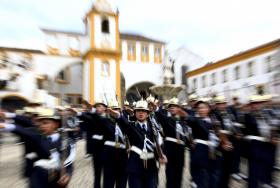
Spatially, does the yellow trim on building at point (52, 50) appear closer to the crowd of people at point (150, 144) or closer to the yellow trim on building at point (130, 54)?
the yellow trim on building at point (130, 54)

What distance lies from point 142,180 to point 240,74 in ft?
98.1

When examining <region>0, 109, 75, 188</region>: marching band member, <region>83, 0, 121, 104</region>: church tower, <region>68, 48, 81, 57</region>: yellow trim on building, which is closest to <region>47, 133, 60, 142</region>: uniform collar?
<region>0, 109, 75, 188</region>: marching band member

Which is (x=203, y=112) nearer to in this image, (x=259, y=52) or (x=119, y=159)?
(x=119, y=159)

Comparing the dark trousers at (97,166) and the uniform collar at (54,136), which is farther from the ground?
the uniform collar at (54,136)

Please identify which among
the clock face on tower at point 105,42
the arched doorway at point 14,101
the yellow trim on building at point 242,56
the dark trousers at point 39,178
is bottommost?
the dark trousers at point 39,178

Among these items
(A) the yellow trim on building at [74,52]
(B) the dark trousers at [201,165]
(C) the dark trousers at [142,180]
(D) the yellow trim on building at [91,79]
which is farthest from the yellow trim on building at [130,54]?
(C) the dark trousers at [142,180]

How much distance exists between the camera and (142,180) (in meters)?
4.73

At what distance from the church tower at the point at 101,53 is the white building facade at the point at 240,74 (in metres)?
8.70

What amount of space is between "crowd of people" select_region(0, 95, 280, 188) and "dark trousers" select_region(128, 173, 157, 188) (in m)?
0.01

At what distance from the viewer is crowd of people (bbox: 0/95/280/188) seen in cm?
407

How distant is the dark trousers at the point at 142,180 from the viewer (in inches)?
183

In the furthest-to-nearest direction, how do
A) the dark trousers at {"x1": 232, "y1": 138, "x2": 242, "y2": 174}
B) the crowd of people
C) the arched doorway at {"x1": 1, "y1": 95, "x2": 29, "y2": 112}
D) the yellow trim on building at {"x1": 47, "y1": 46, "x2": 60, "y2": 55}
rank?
the yellow trim on building at {"x1": 47, "y1": 46, "x2": 60, "y2": 55}, the arched doorway at {"x1": 1, "y1": 95, "x2": 29, "y2": 112}, the dark trousers at {"x1": 232, "y1": 138, "x2": 242, "y2": 174}, the crowd of people

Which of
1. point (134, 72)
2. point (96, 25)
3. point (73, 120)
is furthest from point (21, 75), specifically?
point (73, 120)

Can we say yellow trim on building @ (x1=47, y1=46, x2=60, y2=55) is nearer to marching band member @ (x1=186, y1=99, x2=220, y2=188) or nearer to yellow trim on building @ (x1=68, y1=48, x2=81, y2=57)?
yellow trim on building @ (x1=68, y1=48, x2=81, y2=57)
